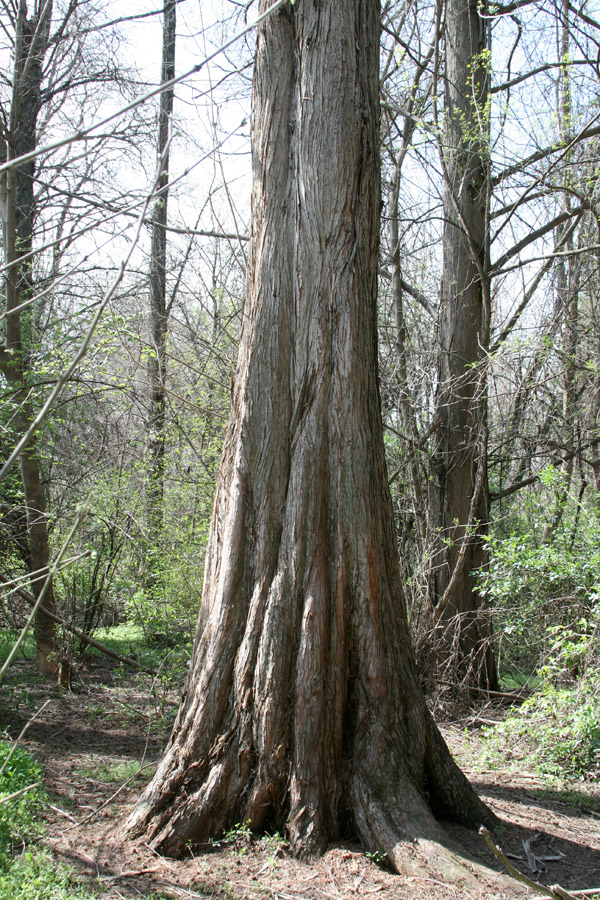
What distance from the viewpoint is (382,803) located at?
316cm

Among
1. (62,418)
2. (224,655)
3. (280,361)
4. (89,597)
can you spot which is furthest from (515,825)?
(62,418)

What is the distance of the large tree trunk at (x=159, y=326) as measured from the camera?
7910 millimetres

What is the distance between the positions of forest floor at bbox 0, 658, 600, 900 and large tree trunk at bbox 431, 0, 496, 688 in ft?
3.35

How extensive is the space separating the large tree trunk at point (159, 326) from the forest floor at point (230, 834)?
6.95 feet

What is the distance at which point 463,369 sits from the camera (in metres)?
7.30

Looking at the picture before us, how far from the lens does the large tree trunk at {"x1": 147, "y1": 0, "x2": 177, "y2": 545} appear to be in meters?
7.91

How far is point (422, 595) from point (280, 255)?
4.22 meters

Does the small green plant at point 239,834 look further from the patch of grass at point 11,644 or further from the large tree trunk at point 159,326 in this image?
the patch of grass at point 11,644

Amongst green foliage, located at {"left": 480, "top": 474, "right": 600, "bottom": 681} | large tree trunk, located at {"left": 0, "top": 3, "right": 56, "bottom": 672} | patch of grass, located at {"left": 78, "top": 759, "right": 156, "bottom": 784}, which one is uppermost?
large tree trunk, located at {"left": 0, "top": 3, "right": 56, "bottom": 672}

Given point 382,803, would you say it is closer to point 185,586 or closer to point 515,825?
point 515,825

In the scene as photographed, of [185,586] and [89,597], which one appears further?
[89,597]

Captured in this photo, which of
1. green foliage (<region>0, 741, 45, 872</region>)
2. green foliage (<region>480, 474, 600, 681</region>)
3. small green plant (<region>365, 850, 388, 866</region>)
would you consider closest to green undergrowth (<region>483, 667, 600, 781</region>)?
green foliage (<region>480, 474, 600, 681</region>)

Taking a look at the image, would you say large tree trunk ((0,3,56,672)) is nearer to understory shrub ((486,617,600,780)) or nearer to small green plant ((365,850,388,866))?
small green plant ((365,850,388,866))

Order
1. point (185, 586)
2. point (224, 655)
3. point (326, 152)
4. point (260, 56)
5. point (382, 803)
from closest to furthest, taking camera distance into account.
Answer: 1. point (382, 803)
2. point (224, 655)
3. point (326, 152)
4. point (260, 56)
5. point (185, 586)
